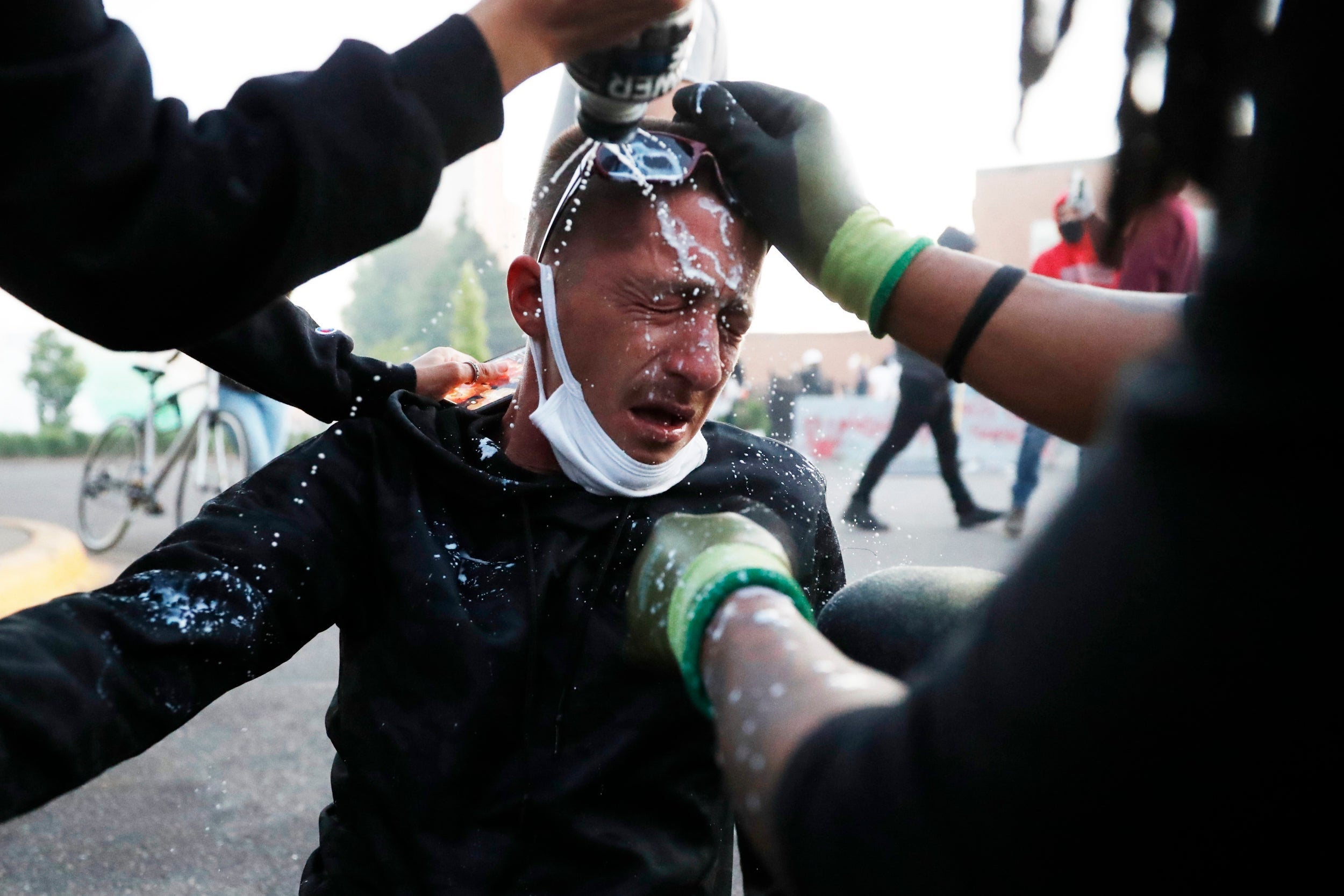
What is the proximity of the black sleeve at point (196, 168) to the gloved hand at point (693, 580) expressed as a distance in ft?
1.43

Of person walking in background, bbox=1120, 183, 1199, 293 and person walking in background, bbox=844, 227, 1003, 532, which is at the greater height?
person walking in background, bbox=1120, 183, 1199, 293

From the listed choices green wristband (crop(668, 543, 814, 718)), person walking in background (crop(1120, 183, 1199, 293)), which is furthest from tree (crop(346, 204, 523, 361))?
green wristband (crop(668, 543, 814, 718))

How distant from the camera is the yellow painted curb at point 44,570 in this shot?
502 centimetres

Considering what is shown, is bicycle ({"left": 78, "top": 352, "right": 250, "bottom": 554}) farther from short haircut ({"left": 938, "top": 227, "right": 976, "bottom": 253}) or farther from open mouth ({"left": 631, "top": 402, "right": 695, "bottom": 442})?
open mouth ({"left": 631, "top": 402, "right": 695, "bottom": 442})

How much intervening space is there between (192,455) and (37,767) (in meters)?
6.52

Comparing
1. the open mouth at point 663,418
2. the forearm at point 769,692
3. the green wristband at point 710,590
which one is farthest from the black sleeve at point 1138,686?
the open mouth at point 663,418

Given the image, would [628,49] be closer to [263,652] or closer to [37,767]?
[263,652]

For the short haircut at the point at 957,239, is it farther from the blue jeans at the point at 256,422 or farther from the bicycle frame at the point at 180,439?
A: the bicycle frame at the point at 180,439

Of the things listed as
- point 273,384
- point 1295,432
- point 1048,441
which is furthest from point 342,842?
point 1048,441

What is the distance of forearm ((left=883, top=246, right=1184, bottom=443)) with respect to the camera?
1365 millimetres

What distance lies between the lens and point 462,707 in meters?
1.49

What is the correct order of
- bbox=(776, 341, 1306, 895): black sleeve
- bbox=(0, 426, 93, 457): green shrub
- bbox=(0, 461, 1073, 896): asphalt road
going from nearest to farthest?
bbox=(776, 341, 1306, 895): black sleeve → bbox=(0, 461, 1073, 896): asphalt road → bbox=(0, 426, 93, 457): green shrub

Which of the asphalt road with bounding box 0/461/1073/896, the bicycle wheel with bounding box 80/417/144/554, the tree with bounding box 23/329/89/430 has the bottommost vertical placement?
the tree with bounding box 23/329/89/430

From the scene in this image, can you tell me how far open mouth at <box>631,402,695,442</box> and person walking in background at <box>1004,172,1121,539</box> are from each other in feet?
1.82
